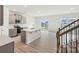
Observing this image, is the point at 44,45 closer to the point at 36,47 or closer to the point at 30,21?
the point at 36,47

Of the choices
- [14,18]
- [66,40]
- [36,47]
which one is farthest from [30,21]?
[66,40]

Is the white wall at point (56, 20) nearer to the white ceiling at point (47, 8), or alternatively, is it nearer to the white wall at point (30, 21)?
the white ceiling at point (47, 8)

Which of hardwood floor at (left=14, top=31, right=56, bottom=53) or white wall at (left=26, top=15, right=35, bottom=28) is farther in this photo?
white wall at (left=26, top=15, right=35, bottom=28)

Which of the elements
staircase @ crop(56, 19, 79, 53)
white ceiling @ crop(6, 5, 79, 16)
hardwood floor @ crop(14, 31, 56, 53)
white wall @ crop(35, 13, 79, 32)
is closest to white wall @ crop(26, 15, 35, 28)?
white wall @ crop(35, 13, 79, 32)

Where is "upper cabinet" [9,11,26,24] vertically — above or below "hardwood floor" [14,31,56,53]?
above

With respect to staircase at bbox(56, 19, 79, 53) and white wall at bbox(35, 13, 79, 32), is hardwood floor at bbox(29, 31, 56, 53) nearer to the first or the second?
staircase at bbox(56, 19, 79, 53)
